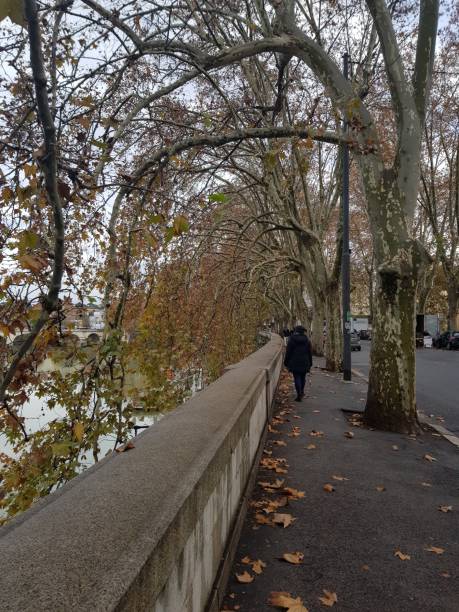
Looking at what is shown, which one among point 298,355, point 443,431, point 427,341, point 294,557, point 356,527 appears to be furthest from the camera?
point 427,341

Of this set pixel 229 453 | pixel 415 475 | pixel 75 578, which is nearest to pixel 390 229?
pixel 415 475

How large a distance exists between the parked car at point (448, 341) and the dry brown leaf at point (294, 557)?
41837mm

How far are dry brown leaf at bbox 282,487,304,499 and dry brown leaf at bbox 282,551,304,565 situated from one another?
49.8 inches

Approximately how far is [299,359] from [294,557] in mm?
7670

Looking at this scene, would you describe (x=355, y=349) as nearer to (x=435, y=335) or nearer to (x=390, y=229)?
(x=435, y=335)

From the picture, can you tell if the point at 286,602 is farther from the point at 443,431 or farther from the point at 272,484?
the point at 443,431

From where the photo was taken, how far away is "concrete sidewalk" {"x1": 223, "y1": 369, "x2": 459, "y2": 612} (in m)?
3.34

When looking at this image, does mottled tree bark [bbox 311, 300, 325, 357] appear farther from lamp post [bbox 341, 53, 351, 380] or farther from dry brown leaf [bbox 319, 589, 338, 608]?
dry brown leaf [bbox 319, 589, 338, 608]

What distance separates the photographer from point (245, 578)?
3449 mm

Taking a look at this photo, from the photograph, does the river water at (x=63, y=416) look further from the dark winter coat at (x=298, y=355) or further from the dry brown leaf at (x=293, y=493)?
the dark winter coat at (x=298, y=355)

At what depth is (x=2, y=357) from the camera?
4473 mm

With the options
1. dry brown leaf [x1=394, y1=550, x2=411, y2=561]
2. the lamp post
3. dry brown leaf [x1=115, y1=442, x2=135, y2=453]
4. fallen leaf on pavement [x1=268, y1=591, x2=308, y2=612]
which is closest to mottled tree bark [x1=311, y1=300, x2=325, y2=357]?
the lamp post

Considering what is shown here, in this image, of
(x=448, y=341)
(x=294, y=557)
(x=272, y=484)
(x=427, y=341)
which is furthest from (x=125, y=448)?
(x=427, y=341)

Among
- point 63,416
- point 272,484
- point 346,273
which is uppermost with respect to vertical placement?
point 346,273
